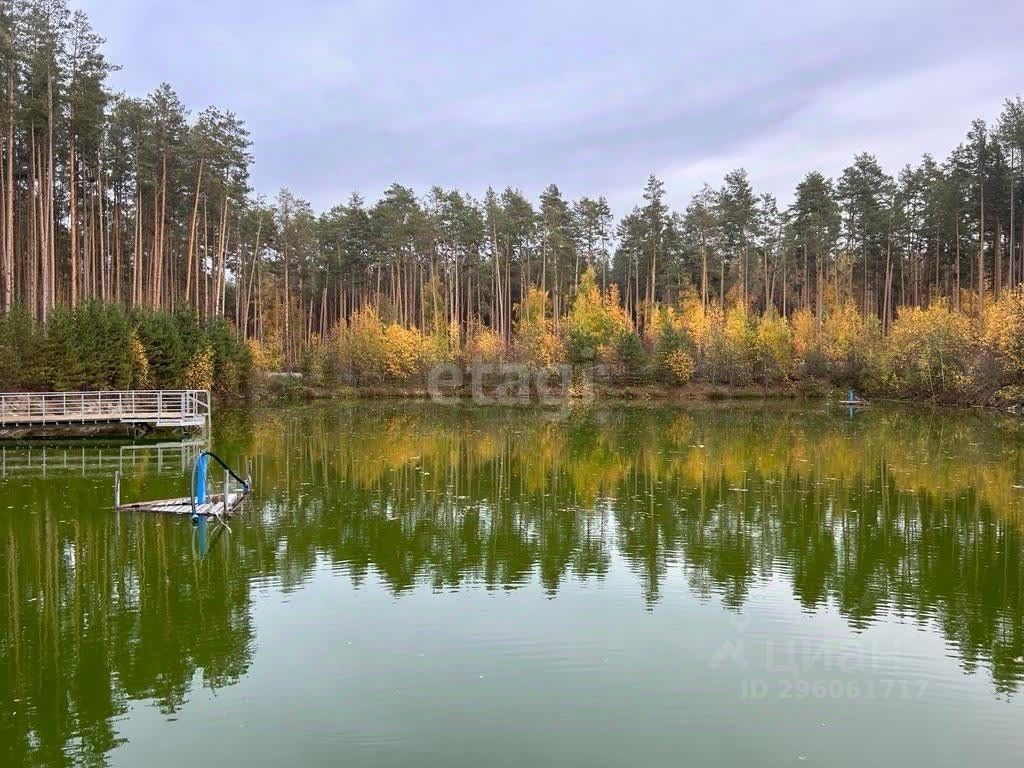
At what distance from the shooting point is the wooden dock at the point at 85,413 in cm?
2725

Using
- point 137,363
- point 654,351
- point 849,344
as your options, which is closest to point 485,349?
point 654,351

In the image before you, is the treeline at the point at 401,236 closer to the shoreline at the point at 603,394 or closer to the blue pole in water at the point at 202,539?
the shoreline at the point at 603,394

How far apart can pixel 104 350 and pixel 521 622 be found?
29.9m

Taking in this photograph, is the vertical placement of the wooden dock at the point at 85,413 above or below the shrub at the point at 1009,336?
below

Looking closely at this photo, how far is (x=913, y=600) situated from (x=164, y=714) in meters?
9.04

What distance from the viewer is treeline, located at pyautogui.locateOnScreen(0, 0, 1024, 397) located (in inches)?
1369

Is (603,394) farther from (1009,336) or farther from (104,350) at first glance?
(104,350)

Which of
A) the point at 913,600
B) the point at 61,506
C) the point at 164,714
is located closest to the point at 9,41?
the point at 61,506

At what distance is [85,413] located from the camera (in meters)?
27.9

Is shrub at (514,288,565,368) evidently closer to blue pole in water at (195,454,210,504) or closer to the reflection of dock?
the reflection of dock

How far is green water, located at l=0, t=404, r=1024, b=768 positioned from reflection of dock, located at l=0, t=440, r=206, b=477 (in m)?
2.06

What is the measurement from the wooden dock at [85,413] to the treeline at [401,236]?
6.40 meters

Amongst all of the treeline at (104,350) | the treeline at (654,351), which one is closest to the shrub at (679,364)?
the treeline at (654,351)

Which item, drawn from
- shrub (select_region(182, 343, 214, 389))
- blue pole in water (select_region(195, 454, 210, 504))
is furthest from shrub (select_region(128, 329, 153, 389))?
blue pole in water (select_region(195, 454, 210, 504))
